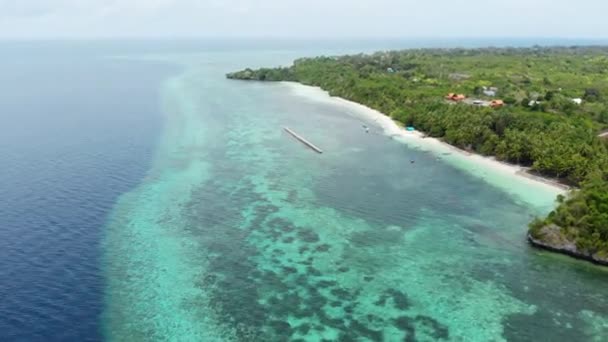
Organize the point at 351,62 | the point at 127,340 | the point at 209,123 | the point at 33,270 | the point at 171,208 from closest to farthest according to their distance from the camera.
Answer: the point at 127,340
the point at 33,270
the point at 171,208
the point at 209,123
the point at 351,62

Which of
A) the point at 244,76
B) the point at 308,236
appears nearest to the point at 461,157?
the point at 308,236

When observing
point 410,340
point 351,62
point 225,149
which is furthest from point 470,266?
point 351,62

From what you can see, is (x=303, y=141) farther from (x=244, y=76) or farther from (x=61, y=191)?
(x=244, y=76)

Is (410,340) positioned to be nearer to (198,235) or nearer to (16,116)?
(198,235)

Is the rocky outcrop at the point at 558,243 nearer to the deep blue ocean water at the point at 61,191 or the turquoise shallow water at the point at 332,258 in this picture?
the turquoise shallow water at the point at 332,258

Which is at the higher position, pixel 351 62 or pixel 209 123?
pixel 351 62
